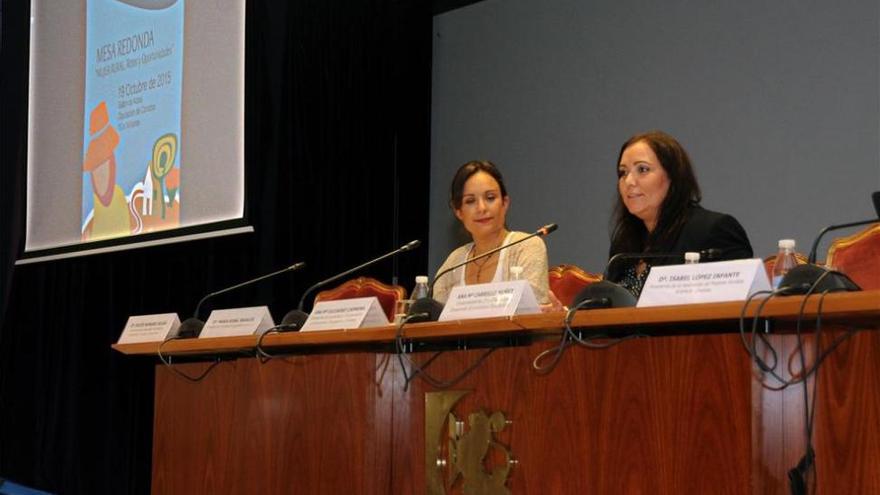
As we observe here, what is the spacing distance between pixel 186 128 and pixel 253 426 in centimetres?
223

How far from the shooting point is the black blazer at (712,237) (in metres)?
2.71

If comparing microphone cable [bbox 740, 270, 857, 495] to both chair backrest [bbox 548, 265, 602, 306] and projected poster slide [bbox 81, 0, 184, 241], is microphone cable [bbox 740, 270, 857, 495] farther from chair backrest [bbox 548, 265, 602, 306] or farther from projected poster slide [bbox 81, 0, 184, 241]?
projected poster slide [bbox 81, 0, 184, 241]

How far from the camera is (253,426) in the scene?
2.77m

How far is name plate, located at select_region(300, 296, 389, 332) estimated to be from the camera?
256cm

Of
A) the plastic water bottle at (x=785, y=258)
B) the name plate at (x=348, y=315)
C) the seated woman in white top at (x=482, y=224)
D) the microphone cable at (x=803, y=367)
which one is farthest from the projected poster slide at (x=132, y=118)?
the microphone cable at (x=803, y=367)

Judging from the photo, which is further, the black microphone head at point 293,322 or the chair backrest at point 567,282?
the chair backrest at point 567,282

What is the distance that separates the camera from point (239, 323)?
2.94m

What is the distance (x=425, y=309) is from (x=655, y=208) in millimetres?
745

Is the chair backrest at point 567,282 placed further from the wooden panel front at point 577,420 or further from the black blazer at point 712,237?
the wooden panel front at point 577,420

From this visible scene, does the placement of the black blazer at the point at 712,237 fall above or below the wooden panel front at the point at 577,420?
above

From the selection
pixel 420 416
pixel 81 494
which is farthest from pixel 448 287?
pixel 81 494

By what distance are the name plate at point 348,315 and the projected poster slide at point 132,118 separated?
2175mm

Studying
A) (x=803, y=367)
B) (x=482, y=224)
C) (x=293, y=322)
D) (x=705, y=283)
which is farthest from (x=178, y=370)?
(x=803, y=367)

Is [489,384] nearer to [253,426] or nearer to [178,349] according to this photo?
[253,426]
